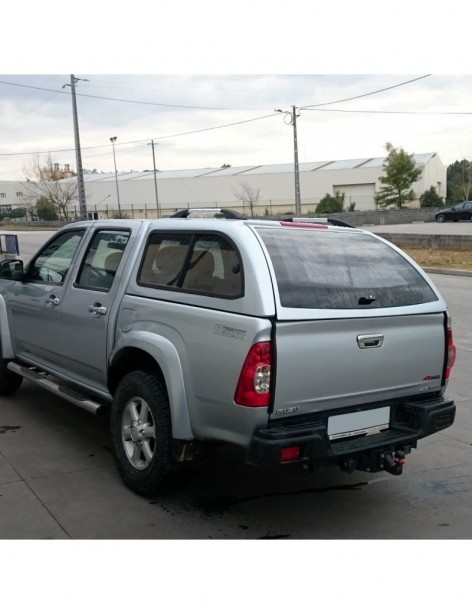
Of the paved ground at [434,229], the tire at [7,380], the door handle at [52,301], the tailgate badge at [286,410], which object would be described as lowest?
the paved ground at [434,229]

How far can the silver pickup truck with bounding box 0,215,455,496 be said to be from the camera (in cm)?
337

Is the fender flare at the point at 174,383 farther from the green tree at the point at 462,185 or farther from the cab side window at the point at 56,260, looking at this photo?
the green tree at the point at 462,185

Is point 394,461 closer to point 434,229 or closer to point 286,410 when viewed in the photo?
point 286,410

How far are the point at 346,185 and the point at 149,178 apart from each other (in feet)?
98.1

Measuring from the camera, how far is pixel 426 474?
460cm

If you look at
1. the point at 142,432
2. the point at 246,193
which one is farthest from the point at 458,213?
the point at 142,432

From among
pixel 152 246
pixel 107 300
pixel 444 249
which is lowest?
pixel 444 249

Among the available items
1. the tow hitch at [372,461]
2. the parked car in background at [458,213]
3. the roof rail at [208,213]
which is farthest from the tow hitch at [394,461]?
the parked car in background at [458,213]

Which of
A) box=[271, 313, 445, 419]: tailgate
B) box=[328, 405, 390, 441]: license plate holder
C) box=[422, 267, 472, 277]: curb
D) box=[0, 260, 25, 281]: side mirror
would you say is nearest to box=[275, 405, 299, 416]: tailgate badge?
box=[271, 313, 445, 419]: tailgate

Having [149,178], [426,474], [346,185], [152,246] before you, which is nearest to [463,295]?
[426,474]

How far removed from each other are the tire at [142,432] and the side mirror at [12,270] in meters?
2.16

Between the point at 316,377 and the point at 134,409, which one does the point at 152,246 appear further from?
the point at 316,377

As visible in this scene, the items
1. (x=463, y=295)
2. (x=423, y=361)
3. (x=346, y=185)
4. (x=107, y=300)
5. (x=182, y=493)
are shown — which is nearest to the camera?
(x=423, y=361)

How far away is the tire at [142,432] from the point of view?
3.81 meters
